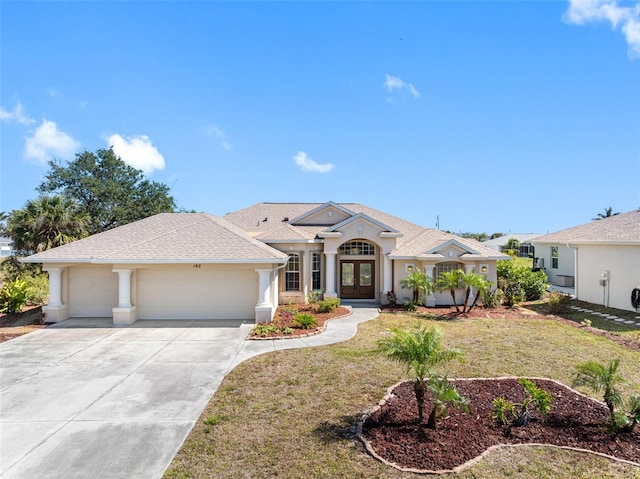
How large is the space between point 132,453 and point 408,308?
13522mm

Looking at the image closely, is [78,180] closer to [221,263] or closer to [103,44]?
[103,44]

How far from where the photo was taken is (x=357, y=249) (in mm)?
19344

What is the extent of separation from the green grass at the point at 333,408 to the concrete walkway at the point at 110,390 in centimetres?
56

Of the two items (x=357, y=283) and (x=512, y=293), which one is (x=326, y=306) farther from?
(x=512, y=293)

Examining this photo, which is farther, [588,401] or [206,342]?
[206,342]

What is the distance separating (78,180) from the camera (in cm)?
3300

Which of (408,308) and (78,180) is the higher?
(78,180)

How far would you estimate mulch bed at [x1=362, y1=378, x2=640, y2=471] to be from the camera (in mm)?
5035

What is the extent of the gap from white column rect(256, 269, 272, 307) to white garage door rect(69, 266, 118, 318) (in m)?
5.94

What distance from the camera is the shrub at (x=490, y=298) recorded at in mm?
17406

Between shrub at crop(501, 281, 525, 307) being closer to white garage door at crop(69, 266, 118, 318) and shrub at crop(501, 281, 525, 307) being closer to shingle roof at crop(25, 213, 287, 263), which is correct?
shingle roof at crop(25, 213, 287, 263)

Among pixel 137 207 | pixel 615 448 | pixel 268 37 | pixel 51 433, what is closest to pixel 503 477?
pixel 615 448

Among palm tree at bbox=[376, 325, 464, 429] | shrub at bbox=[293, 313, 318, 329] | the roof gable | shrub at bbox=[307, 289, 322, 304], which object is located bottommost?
shrub at bbox=[293, 313, 318, 329]

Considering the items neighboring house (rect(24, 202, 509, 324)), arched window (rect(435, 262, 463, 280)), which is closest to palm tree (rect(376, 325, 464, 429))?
neighboring house (rect(24, 202, 509, 324))
